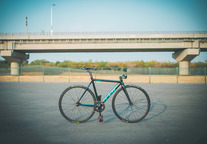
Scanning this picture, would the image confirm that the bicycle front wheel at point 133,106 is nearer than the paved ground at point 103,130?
No

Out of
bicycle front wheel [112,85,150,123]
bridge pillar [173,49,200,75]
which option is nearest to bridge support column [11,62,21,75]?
bicycle front wheel [112,85,150,123]

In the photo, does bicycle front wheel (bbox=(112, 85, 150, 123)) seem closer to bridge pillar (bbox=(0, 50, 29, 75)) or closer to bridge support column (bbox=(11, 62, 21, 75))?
bridge support column (bbox=(11, 62, 21, 75))

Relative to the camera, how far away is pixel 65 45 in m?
36.8

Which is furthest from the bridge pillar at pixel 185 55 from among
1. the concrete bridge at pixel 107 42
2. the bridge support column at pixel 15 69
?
the bridge support column at pixel 15 69

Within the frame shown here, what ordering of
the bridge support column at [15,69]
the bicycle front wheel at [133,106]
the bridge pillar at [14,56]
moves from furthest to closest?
the bridge pillar at [14,56], the bridge support column at [15,69], the bicycle front wheel at [133,106]

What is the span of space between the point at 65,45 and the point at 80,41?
4.31m

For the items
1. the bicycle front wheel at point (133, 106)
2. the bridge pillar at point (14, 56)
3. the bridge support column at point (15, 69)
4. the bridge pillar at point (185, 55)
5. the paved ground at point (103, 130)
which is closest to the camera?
the paved ground at point (103, 130)

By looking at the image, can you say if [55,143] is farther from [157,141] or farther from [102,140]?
[157,141]

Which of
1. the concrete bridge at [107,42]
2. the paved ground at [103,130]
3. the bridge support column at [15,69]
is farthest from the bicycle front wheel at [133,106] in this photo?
the concrete bridge at [107,42]

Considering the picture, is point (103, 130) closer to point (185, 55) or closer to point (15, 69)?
point (15, 69)

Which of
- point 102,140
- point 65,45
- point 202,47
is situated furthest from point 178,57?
point 102,140

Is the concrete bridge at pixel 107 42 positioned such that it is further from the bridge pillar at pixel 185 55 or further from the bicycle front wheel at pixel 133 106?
the bicycle front wheel at pixel 133 106

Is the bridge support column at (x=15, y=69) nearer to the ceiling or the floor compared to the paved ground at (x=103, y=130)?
nearer to the ceiling

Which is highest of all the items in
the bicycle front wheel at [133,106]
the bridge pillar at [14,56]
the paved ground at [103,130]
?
the bridge pillar at [14,56]
